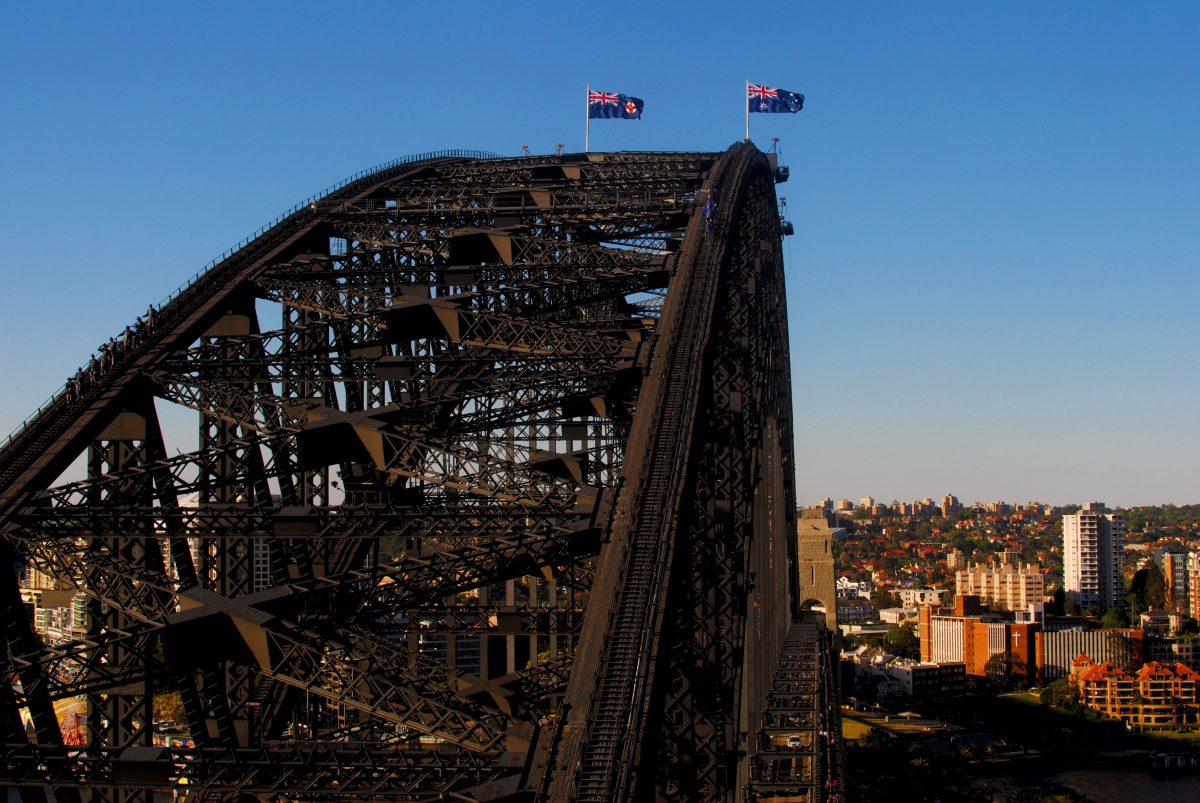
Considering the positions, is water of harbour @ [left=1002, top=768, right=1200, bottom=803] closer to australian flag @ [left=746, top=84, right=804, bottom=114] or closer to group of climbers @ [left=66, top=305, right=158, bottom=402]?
australian flag @ [left=746, top=84, right=804, bottom=114]

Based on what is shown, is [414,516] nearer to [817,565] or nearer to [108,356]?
[108,356]

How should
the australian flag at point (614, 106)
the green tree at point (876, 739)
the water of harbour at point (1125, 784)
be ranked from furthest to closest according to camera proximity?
the water of harbour at point (1125, 784)
the green tree at point (876, 739)
the australian flag at point (614, 106)

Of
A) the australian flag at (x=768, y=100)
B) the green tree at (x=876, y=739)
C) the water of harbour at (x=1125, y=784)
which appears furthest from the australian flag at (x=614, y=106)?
the water of harbour at (x=1125, y=784)

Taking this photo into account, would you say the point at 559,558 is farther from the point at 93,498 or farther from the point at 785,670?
the point at 785,670

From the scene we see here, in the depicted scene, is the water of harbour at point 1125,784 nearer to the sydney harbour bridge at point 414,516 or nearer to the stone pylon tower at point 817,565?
the stone pylon tower at point 817,565

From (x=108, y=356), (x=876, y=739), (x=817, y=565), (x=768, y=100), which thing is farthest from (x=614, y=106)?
(x=876, y=739)

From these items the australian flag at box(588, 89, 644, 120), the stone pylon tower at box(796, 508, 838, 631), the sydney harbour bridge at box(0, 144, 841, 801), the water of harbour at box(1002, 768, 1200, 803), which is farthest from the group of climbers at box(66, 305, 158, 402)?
the water of harbour at box(1002, 768, 1200, 803)

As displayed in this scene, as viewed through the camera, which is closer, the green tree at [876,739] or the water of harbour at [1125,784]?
the green tree at [876,739]
